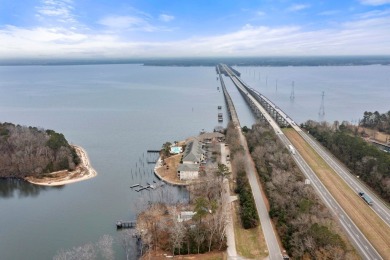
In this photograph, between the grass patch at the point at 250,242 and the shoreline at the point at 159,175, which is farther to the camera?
the shoreline at the point at 159,175

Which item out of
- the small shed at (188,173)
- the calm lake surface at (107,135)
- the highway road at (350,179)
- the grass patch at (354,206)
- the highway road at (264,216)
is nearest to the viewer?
the grass patch at (354,206)

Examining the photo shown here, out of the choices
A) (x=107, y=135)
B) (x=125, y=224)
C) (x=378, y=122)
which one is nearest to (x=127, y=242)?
(x=125, y=224)

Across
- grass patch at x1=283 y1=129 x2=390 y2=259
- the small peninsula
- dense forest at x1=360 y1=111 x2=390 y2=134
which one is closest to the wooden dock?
the small peninsula

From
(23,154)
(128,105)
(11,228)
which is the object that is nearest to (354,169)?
(11,228)

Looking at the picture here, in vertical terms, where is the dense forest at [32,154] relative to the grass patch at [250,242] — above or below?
above

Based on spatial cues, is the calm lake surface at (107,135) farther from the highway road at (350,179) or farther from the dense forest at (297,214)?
the highway road at (350,179)

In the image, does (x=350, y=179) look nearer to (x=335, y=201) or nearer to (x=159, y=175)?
(x=335, y=201)

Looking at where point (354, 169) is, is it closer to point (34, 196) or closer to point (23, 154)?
point (34, 196)

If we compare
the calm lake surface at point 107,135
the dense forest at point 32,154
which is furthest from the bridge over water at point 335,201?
the dense forest at point 32,154
